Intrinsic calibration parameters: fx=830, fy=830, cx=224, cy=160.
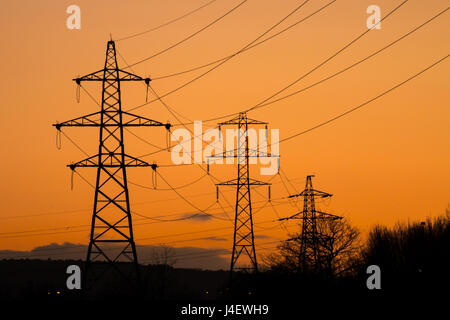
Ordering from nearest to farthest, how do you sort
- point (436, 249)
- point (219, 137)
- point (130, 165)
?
1. point (130, 165)
2. point (219, 137)
3. point (436, 249)

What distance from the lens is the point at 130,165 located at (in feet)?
146

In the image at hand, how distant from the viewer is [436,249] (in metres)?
91.1
